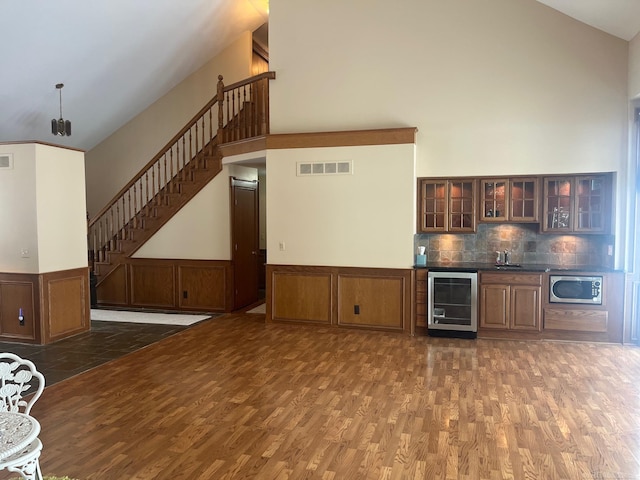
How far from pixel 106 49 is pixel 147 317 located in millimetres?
4201

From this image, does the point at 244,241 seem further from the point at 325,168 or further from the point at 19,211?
the point at 19,211

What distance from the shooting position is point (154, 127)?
33.3ft

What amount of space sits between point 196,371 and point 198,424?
1348 millimetres

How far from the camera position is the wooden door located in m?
8.16

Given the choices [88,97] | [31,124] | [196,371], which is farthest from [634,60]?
[31,124]

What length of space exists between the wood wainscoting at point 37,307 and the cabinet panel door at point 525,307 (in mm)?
5788

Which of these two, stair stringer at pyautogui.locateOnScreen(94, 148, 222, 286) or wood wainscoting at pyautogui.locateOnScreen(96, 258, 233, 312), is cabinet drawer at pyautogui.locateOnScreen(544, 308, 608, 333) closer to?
wood wainscoting at pyautogui.locateOnScreen(96, 258, 233, 312)

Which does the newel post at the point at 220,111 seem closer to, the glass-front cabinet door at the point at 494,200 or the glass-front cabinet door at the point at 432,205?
the glass-front cabinet door at the point at 432,205

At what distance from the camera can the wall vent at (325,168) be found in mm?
6840

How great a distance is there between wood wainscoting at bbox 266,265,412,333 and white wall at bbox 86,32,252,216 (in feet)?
15.1

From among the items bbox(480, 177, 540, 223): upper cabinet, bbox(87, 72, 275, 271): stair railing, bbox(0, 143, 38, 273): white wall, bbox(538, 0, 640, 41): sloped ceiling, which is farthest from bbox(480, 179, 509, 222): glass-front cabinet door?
bbox(0, 143, 38, 273): white wall

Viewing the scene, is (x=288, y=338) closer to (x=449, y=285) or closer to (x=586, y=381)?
(x=449, y=285)

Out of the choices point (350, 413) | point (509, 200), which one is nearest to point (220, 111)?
point (509, 200)

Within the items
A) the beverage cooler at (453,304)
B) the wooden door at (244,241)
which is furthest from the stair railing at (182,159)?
the beverage cooler at (453,304)
